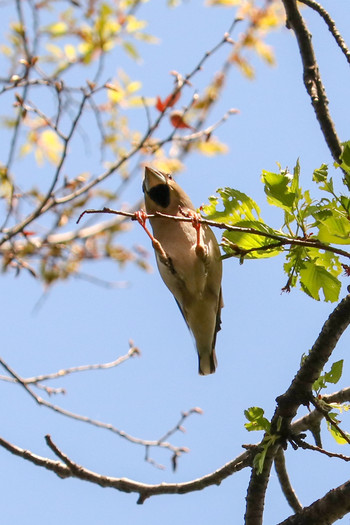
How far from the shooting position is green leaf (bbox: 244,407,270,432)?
251 cm

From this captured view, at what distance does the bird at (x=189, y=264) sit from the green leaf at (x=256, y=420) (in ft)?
5.65

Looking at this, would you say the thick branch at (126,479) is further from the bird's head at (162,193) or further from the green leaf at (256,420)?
the bird's head at (162,193)

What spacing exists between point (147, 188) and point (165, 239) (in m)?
0.58

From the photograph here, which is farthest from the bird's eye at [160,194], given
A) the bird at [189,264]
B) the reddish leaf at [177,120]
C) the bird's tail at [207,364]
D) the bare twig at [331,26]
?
the bare twig at [331,26]

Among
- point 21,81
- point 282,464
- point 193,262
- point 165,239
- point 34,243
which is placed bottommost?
point 282,464

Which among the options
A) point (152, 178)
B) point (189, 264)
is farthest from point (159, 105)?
point (189, 264)

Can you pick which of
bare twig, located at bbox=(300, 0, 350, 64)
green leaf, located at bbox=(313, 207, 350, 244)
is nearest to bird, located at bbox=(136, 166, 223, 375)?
bare twig, located at bbox=(300, 0, 350, 64)

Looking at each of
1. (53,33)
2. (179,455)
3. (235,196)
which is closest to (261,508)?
(235,196)

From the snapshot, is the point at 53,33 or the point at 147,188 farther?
the point at 53,33

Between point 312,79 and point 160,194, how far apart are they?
1713mm

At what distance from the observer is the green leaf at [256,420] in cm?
251

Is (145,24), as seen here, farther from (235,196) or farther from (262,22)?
(235,196)

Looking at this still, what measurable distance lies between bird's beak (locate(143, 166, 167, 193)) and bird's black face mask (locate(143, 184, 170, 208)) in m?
0.03

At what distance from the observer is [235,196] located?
2.50 metres
